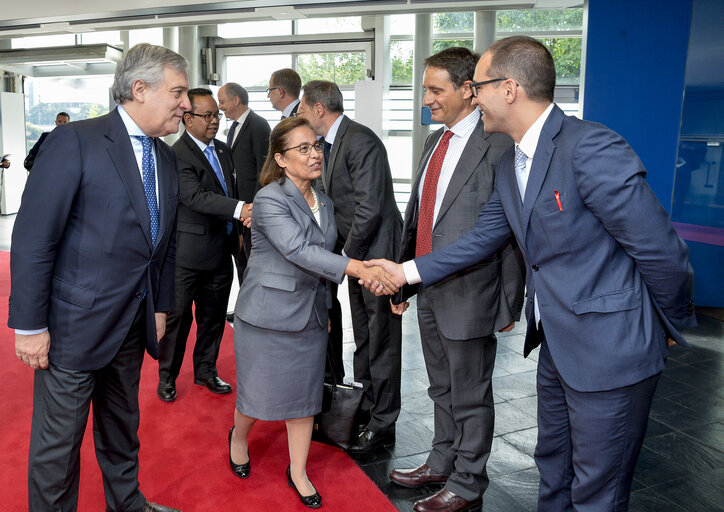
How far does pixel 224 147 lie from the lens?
4.31m

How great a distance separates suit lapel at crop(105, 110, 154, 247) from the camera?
85.1 inches

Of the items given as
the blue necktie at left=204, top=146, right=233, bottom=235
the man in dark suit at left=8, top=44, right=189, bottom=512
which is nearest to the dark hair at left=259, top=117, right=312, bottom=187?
the man in dark suit at left=8, top=44, right=189, bottom=512

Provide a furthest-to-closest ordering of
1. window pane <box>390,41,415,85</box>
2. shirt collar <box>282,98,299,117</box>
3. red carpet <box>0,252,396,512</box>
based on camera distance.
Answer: window pane <box>390,41,415,85</box>, shirt collar <box>282,98,299,117</box>, red carpet <box>0,252,396,512</box>

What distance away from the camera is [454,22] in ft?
32.5

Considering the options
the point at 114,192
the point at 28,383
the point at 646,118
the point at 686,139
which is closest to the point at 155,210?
the point at 114,192

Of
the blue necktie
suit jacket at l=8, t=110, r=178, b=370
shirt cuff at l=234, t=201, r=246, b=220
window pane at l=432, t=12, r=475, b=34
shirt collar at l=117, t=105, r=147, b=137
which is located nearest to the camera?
suit jacket at l=8, t=110, r=178, b=370

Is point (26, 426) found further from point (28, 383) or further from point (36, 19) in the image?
point (36, 19)

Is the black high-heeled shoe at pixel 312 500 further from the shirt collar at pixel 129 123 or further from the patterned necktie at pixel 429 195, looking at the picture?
the shirt collar at pixel 129 123

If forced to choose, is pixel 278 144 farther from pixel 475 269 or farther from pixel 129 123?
pixel 475 269

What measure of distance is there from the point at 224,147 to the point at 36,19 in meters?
4.71

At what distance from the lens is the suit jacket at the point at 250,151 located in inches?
203

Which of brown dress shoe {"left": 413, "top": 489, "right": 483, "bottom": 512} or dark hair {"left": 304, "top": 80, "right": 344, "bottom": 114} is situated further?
dark hair {"left": 304, "top": 80, "right": 344, "bottom": 114}

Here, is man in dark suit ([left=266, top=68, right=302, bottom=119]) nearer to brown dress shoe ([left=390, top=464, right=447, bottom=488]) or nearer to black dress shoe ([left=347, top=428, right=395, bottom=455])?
black dress shoe ([left=347, top=428, right=395, bottom=455])

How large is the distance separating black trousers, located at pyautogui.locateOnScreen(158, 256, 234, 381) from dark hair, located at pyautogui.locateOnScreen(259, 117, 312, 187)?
145 cm
